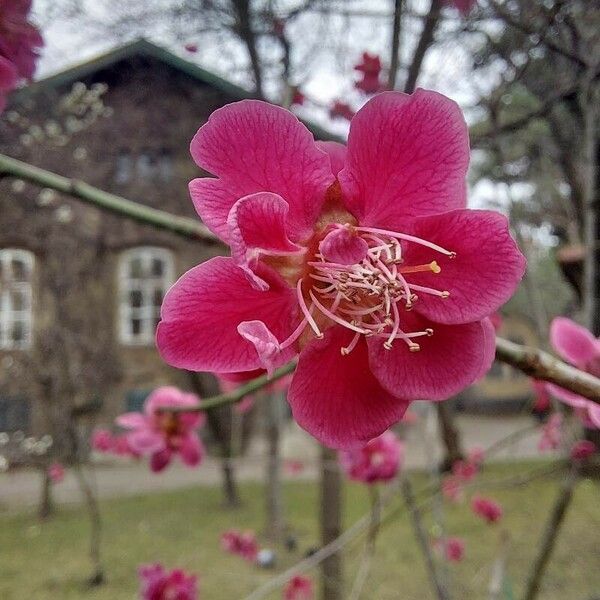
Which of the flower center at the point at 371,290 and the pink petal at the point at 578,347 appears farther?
the pink petal at the point at 578,347

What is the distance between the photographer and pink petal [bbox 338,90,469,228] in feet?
1.32

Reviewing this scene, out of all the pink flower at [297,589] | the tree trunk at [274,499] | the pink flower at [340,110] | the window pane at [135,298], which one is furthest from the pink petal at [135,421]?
the window pane at [135,298]

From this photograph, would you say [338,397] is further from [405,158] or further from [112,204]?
[112,204]

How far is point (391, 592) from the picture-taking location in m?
4.73

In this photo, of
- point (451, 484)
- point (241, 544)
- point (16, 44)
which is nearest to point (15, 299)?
point (241, 544)

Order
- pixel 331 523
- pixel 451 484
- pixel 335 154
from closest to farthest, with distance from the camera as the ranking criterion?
1. pixel 335 154
2. pixel 451 484
3. pixel 331 523

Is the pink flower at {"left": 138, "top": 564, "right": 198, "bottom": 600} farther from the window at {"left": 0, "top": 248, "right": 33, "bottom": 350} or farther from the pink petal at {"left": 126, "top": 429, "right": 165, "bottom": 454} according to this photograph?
the window at {"left": 0, "top": 248, "right": 33, "bottom": 350}

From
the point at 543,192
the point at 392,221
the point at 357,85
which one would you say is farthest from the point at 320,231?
the point at 543,192

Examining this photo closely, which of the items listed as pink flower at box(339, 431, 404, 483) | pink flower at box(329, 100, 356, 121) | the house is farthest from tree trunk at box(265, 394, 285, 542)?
pink flower at box(339, 431, 404, 483)

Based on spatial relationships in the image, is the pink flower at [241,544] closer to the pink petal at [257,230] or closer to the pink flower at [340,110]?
the pink flower at [340,110]

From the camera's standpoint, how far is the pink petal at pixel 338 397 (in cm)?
42

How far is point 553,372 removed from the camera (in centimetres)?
41

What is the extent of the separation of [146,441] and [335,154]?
0.98 m

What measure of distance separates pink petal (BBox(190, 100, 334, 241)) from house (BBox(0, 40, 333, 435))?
1471 mm
